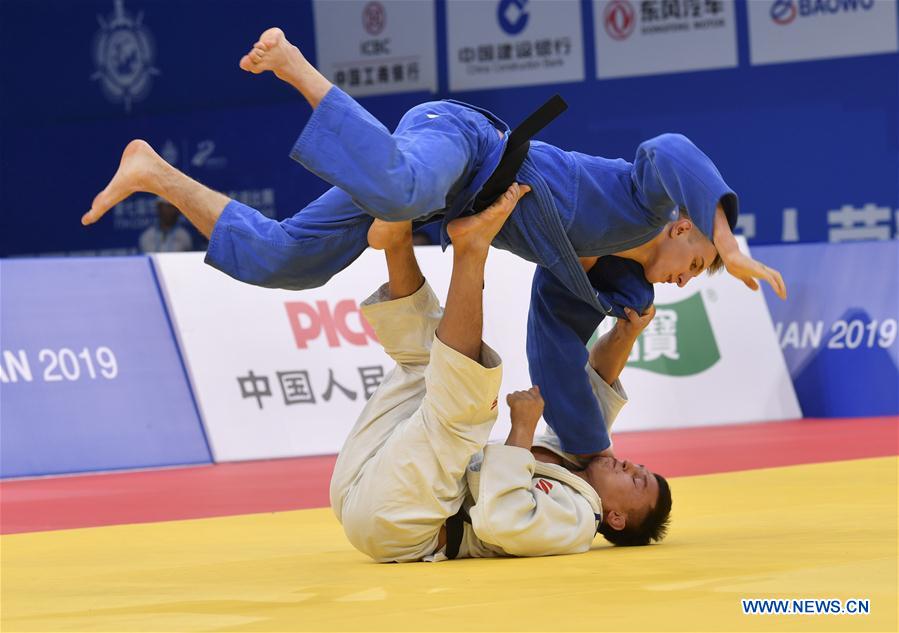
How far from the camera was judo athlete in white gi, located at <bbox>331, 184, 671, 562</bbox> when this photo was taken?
366cm

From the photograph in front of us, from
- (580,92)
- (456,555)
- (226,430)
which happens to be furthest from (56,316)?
(580,92)

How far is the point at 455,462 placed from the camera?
369 centimetres

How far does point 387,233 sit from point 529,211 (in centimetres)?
40

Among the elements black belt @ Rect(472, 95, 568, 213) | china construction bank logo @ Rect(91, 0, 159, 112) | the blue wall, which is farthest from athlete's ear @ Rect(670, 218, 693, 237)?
china construction bank logo @ Rect(91, 0, 159, 112)

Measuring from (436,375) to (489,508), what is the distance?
0.38 metres

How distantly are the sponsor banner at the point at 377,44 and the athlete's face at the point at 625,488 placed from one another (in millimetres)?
8487

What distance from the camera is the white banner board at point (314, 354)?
Result: 719 centimetres

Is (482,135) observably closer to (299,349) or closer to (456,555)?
(456,555)

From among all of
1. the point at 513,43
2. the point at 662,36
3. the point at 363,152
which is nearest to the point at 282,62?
the point at 363,152

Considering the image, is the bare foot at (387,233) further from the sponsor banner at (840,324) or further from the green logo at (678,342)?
the sponsor banner at (840,324)

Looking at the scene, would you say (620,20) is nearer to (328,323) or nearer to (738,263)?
(328,323)

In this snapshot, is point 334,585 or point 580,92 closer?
point 334,585

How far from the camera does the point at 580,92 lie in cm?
1184

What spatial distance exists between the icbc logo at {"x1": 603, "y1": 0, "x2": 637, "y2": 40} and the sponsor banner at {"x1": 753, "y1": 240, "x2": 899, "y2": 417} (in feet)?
10.5
